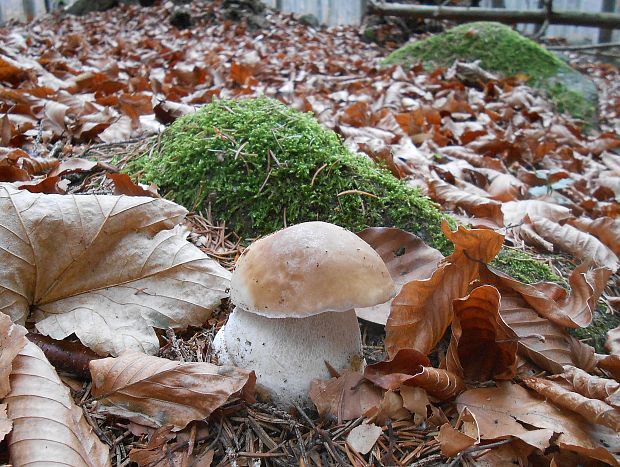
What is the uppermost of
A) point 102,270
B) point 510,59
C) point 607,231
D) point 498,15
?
point 498,15

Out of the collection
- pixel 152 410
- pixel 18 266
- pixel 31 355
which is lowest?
pixel 152 410

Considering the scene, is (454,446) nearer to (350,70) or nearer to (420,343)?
(420,343)

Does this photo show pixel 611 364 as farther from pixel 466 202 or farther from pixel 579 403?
pixel 466 202

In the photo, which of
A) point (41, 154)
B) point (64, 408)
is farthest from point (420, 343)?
point (41, 154)

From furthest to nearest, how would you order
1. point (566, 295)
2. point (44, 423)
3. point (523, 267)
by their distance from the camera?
point (523, 267)
point (566, 295)
point (44, 423)

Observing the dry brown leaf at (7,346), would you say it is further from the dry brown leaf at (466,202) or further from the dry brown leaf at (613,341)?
the dry brown leaf at (466,202)

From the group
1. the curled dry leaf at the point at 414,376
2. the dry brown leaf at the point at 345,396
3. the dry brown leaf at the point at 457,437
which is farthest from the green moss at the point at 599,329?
the dry brown leaf at the point at 345,396

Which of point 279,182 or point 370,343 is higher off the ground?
point 279,182

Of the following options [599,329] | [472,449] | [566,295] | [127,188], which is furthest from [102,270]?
[599,329]
